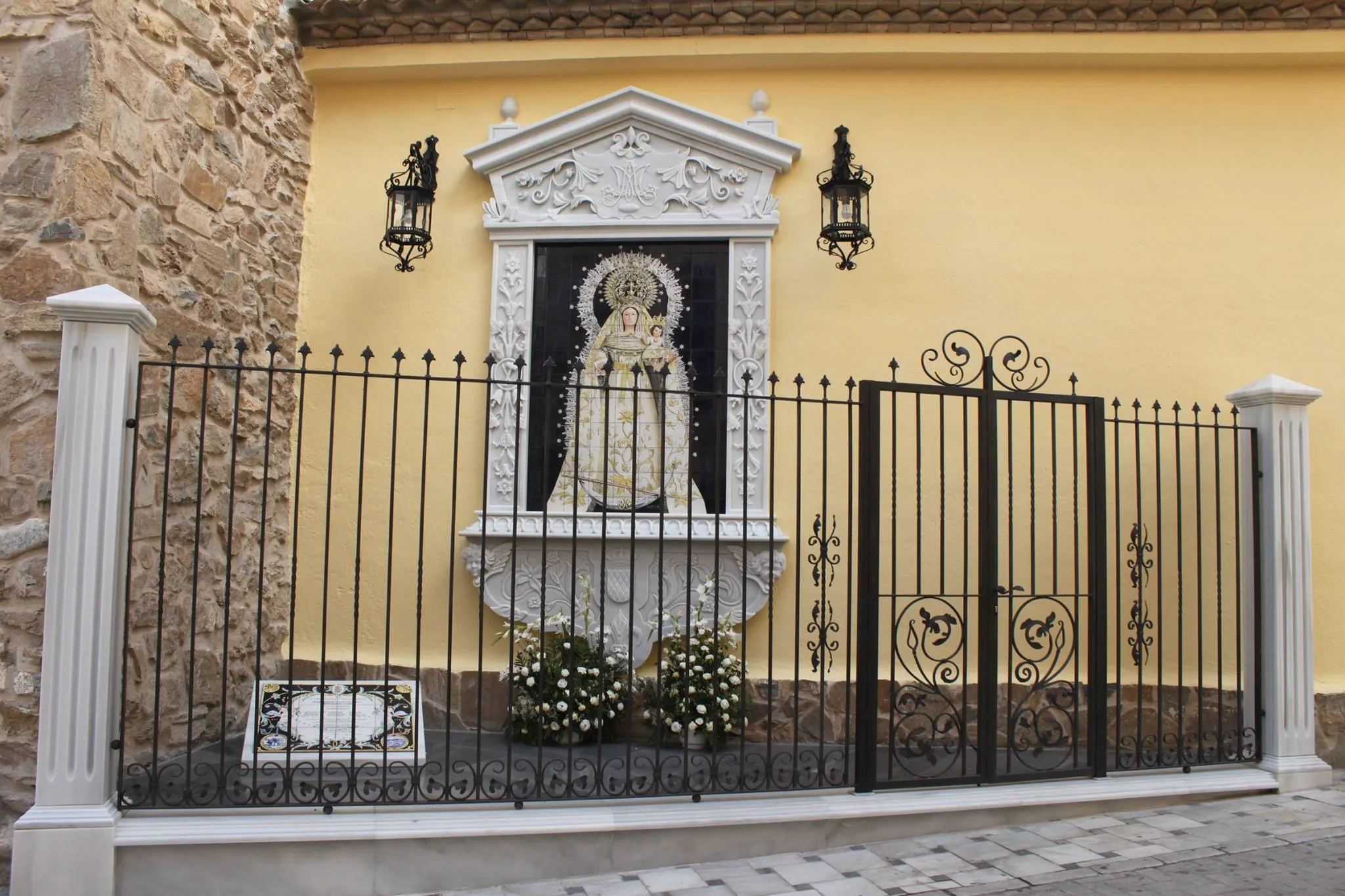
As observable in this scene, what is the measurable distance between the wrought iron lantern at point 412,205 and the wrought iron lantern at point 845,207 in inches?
93.7

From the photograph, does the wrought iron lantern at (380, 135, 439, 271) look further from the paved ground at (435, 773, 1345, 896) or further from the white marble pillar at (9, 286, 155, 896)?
the paved ground at (435, 773, 1345, 896)

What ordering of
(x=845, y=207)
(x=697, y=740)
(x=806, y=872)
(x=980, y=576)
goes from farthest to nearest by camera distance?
(x=845, y=207), (x=697, y=740), (x=980, y=576), (x=806, y=872)

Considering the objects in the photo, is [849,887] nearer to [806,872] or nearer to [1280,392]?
[806,872]

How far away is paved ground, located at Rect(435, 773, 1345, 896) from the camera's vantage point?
3869 mm

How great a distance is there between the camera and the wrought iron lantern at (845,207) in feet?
18.4

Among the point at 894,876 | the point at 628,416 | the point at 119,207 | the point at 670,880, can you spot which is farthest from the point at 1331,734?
the point at 119,207

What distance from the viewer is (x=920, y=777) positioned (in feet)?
15.1

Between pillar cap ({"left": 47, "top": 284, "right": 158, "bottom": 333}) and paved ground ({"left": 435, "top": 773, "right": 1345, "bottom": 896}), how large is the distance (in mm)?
2724

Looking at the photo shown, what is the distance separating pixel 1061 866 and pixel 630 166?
4443mm

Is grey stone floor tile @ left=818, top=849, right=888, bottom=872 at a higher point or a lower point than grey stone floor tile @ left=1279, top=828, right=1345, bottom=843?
lower

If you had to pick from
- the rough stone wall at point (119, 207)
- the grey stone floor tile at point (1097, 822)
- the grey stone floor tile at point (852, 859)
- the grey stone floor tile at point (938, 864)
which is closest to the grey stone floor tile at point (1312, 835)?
the grey stone floor tile at point (1097, 822)

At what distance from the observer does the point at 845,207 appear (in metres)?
5.68

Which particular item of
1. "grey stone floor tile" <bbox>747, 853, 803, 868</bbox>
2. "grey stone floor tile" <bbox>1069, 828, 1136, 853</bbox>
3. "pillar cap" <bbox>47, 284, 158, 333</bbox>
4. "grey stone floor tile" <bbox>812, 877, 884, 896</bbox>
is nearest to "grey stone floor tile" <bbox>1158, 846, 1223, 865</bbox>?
"grey stone floor tile" <bbox>1069, 828, 1136, 853</bbox>

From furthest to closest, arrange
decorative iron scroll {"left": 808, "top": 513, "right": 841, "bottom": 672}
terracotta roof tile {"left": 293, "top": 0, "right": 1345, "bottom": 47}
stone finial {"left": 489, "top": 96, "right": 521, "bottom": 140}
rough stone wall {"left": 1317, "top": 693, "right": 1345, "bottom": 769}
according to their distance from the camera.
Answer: stone finial {"left": 489, "top": 96, "right": 521, "bottom": 140} → terracotta roof tile {"left": 293, "top": 0, "right": 1345, "bottom": 47} → rough stone wall {"left": 1317, "top": 693, "right": 1345, "bottom": 769} → decorative iron scroll {"left": 808, "top": 513, "right": 841, "bottom": 672}
